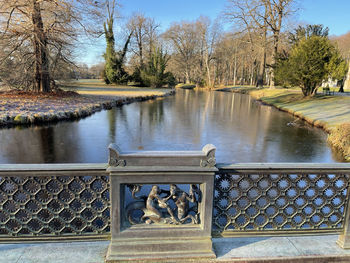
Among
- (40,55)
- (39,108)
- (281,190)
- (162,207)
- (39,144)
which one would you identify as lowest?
(39,144)

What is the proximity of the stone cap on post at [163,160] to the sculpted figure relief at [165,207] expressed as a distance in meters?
0.23

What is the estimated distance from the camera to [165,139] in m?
11.2

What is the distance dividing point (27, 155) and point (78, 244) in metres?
7.02

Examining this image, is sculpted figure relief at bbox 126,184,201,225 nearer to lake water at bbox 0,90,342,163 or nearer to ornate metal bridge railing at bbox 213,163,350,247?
ornate metal bridge railing at bbox 213,163,350,247

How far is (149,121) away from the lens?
603 inches

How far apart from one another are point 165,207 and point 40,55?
19105 mm

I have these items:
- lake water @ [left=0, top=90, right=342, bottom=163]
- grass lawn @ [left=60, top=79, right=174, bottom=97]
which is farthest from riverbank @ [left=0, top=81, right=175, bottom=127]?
lake water @ [left=0, top=90, right=342, bottom=163]

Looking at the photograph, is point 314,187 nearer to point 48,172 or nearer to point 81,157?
point 48,172

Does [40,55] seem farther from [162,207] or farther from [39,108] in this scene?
[162,207]

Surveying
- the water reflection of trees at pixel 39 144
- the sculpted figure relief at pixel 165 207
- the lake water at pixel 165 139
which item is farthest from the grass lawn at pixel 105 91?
the sculpted figure relief at pixel 165 207

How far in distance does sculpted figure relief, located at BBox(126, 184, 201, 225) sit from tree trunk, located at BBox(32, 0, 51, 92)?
17849 mm

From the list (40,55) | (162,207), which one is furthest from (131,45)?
(162,207)

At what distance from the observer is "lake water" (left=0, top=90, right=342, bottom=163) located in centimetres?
860

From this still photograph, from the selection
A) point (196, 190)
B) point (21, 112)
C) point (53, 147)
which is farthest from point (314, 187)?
point (21, 112)
